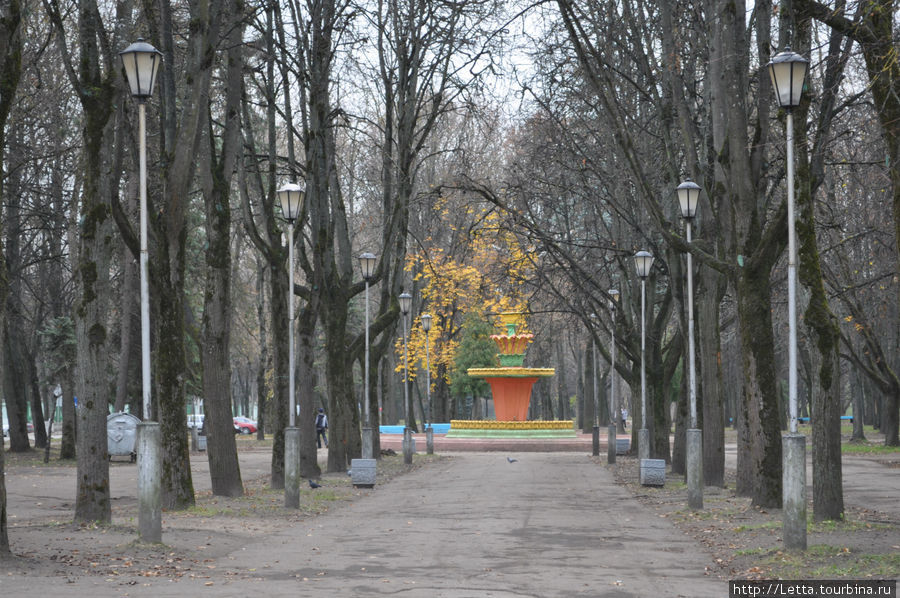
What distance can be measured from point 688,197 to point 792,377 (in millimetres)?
7751

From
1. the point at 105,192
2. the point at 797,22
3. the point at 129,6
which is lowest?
the point at 105,192

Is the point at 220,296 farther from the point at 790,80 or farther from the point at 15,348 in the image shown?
the point at 15,348

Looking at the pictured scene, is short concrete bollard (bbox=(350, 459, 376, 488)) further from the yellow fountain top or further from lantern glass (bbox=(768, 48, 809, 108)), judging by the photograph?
the yellow fountain top

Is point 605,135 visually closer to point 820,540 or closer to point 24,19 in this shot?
point 24,19

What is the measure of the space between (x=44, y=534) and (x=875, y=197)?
23.1 meters

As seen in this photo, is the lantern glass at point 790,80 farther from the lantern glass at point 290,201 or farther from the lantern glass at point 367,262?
the lantern glass at point 367,262

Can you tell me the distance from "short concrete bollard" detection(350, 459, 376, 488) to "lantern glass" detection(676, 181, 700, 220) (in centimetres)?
870

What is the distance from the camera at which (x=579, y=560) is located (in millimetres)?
12250

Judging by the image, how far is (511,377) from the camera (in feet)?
171

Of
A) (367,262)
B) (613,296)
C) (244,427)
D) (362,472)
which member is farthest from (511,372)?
(244,427)

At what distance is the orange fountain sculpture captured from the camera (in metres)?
52.0

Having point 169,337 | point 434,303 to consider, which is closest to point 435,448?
point 434,303

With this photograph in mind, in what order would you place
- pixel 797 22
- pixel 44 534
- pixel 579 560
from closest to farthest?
pixel 579 560 → pixel 44 534 → pixel 797 22

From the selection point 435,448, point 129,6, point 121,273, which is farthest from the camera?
point 435,448
